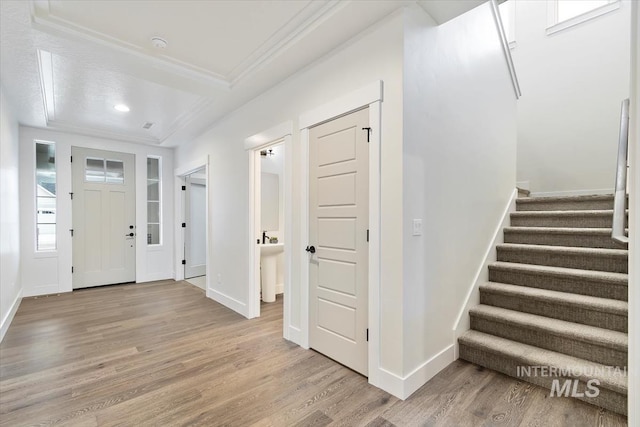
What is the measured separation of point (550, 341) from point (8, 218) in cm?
581

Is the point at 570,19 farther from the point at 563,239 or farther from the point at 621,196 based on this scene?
the point at 621,196

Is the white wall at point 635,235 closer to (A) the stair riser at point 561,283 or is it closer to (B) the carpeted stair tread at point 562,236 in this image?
(A) the stair riser at point 561,283

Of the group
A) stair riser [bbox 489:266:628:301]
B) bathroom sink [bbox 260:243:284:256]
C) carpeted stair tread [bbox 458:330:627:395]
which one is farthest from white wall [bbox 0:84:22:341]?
stair riser [bbox 489:266:628:301]

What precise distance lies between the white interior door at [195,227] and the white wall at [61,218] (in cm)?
54

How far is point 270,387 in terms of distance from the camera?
7.32 ft

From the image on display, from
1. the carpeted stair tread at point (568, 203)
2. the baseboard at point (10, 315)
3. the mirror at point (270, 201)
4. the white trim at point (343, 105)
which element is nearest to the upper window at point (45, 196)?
the baseboard at point (10, 315)

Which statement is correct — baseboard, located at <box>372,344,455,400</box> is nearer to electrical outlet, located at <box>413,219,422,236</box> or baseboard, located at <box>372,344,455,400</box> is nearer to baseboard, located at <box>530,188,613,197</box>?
electrical outlet, located at <box>413,219,422,236</box>

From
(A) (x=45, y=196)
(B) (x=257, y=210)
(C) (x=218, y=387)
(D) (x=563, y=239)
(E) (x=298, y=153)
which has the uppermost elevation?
(E) (x=298, y=153)

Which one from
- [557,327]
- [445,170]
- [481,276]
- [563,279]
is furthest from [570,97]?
[557,327]

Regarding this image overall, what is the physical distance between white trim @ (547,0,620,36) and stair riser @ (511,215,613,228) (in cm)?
310

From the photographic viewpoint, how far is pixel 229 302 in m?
4.14

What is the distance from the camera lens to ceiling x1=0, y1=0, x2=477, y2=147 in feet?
7.16

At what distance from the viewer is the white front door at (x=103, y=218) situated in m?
5.21

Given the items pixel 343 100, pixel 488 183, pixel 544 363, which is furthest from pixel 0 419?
pixel 488 183
